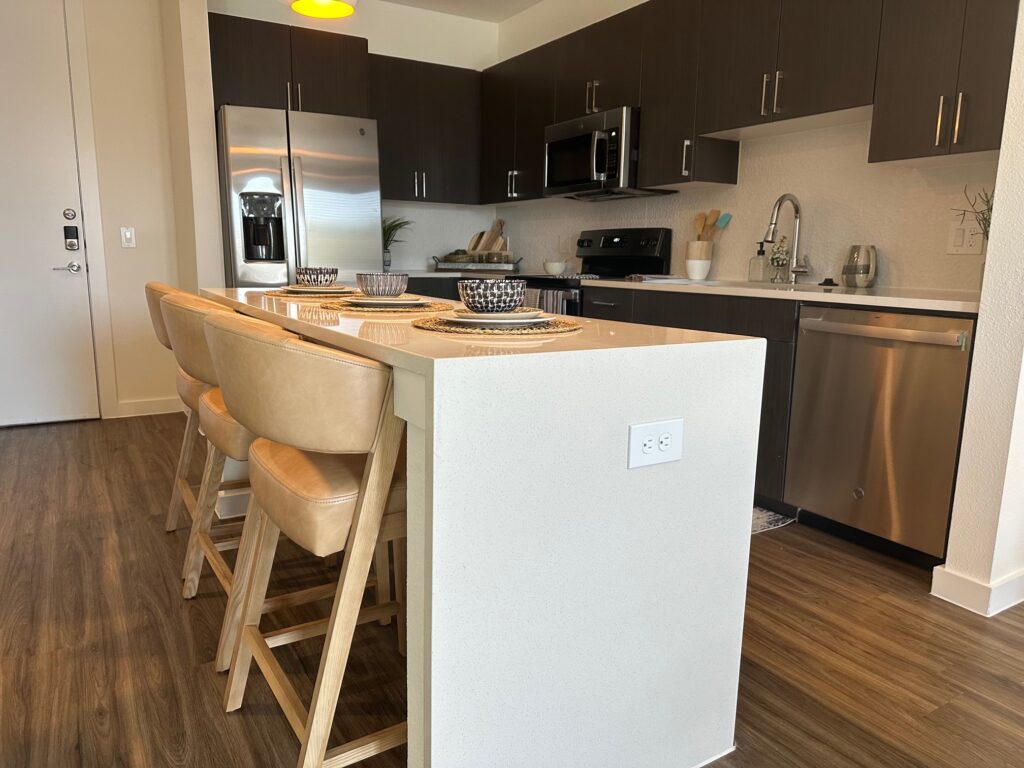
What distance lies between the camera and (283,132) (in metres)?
3.96

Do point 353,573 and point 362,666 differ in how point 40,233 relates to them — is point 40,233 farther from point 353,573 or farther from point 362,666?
point 353,573

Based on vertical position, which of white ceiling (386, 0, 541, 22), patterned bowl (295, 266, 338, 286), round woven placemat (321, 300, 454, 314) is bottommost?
round woven placemat (321, 300, 454, 314)

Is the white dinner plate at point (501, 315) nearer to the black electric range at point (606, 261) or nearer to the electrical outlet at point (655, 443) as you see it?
the electrical outlet at point (655, 443)

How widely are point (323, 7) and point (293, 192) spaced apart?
1.36 m

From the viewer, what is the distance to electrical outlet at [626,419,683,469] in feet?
4.15

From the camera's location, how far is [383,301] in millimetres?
1980

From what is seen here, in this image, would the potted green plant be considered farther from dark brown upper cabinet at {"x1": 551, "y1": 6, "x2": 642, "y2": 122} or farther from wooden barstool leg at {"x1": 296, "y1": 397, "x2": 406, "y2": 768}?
wooden barstool leg at {"x1": 296, "y1": 397, "x2": 406, "y2": 768}

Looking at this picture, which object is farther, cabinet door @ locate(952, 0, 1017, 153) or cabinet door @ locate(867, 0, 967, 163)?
cabinet door @ locate(867, 0, 967, 163)

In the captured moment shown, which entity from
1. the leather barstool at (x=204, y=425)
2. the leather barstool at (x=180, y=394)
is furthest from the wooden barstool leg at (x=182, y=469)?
the leather barstool at (x=204, y=425)

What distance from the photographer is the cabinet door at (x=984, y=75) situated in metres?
2.21

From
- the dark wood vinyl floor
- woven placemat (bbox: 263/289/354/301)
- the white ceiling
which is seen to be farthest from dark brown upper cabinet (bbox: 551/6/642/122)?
the dark wood vinyl floor

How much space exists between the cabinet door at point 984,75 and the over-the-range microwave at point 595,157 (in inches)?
63.4

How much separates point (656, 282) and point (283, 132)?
219cm

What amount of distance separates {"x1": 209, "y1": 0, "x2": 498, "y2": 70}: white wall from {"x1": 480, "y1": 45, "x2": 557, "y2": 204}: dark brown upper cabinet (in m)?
0.40
